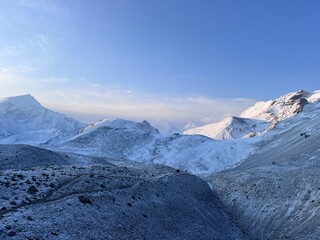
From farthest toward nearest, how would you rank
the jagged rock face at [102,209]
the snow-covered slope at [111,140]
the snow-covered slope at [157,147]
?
the snow-covered slope at [111,140] < the snow-covered slope at [157,147] < the jagged rock face at [102,209]

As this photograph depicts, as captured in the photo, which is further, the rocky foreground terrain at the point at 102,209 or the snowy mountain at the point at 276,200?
the snowy mountain at the point at 276,200

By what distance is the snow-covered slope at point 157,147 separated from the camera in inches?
4230

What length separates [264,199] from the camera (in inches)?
1832

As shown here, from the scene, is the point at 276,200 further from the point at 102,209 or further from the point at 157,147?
the point at 157,147

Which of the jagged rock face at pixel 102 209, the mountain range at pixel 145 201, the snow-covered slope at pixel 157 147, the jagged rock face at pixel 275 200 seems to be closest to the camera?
the jagged rock face at pixel 102 209

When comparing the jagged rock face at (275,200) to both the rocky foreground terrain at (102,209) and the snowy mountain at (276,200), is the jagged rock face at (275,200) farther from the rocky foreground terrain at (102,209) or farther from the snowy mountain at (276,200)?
the rocky foreground terrain at (102,209)

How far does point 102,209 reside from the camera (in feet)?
92.1

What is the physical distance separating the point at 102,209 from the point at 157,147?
103036 millimetres

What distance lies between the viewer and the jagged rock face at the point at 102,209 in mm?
22636

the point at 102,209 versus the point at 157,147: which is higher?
the point at 102,209

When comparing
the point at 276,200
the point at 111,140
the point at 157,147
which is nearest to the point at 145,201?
the point at 276,200

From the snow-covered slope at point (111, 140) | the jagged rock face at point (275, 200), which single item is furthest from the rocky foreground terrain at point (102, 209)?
the snow-covered slope at point (111, 140)

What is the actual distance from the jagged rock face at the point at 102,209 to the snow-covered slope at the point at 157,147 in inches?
2329

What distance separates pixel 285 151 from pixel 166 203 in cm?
5855
